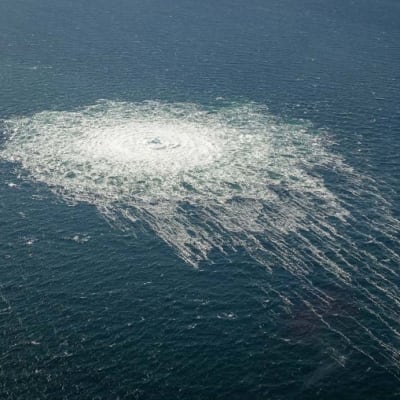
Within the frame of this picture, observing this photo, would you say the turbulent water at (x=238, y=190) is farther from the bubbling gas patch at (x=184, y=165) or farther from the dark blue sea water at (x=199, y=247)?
the dark blue sea water at (x=199, y=247)

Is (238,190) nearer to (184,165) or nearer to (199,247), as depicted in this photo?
(184,165)

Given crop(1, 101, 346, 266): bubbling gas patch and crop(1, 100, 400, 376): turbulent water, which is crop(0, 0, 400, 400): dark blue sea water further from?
crop(1, 101, 346, 266): bubbling gas patch

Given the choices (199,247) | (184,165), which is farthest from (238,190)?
(199,247)

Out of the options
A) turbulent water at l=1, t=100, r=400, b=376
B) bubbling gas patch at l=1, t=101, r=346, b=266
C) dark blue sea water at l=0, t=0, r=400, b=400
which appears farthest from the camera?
bubbling gas patch at l=1, t=101, r=346, b=266

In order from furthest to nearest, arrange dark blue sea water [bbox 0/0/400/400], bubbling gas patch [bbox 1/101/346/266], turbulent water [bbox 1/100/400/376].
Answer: bubbling gas patch [bbox 1/101/346/266], turbulent water [bbox 1/100/400/376], dark blue sea water [bbox 0/0/400/400]

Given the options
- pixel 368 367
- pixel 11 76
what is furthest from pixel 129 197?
pixel 11 76

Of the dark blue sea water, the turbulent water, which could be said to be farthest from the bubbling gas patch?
the dark blue sea water
